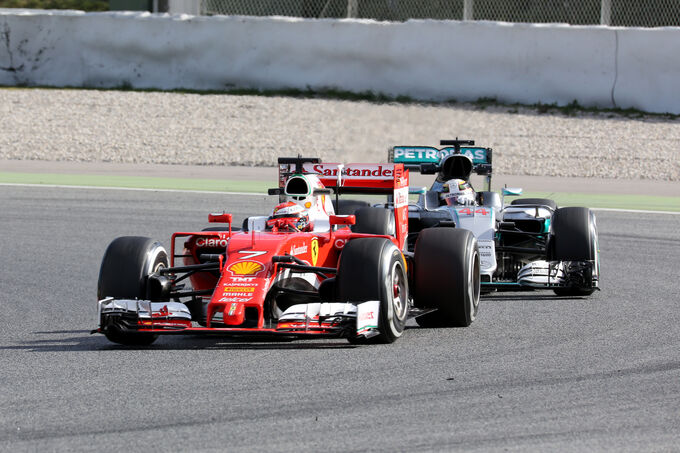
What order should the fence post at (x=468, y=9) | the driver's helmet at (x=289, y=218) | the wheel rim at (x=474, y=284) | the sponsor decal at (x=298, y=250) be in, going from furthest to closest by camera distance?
1. the fence post at (x=468, y=9)
2. the driver's helmet at (x=289, y=218)
3. the wheel rim at (x=474, y=284)
4. the sponsor decal at (x=298, y=250)

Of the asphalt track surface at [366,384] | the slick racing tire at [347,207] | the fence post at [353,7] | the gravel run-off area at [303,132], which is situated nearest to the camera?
the asphalt track surface at [366,384]

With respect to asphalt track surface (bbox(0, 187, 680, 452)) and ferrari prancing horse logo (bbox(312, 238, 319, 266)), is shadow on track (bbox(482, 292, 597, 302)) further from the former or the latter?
ferrari prancing horse logo (bbox(312, 238, 319, 266))

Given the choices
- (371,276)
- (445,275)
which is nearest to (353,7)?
(445,275)

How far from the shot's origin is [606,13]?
2391cm

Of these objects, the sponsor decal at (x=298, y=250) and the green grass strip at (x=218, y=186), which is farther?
the green grass strip at (x=218, y=186)

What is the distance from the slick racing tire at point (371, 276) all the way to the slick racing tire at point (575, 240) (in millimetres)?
3316

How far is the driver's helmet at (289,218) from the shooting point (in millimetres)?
9773

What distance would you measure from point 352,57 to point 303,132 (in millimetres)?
1866

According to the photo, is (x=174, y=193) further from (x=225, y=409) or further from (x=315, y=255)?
(x=225, y=409)

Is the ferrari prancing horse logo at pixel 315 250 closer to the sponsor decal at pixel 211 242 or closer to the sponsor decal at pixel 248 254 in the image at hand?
the sponsor decal at pixel 248 254

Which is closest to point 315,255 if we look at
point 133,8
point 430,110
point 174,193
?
point 174,193

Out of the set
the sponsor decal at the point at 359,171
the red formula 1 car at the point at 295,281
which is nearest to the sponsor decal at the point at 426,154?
the sponsor decal at the point at 359,171

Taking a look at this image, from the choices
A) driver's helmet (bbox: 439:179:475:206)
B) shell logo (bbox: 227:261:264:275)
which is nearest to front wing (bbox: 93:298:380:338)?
shell logo (bbox: 227:261:264:275)

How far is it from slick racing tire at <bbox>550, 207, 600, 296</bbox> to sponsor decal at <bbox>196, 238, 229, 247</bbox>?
11.5 ft
